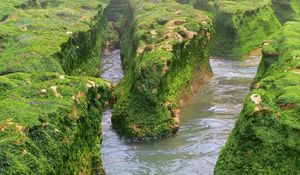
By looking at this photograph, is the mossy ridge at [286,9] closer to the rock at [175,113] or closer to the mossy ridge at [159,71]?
the mossy ridge at [159,71]

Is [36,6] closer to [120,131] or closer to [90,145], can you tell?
[120,131]

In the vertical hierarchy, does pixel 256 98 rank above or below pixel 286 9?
above

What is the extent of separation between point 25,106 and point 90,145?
2.17m

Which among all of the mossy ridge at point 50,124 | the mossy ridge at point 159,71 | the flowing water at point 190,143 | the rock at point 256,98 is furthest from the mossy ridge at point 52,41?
the rock at point 256,98

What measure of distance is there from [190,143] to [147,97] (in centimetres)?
195

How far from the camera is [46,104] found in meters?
9.88

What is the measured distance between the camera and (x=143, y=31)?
19078mm

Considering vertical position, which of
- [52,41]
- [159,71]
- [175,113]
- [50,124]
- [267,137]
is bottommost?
[175,113]

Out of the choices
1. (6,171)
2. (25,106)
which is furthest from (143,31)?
(6,171)

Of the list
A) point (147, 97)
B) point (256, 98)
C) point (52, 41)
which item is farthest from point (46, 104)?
point (52, 41)

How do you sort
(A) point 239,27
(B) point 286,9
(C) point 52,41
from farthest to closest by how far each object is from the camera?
(B) point 286,9, (A) point 239,27, (C) point 52,41

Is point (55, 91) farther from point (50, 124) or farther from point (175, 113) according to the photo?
point (175, 113)

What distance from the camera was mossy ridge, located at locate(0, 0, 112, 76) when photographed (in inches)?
551

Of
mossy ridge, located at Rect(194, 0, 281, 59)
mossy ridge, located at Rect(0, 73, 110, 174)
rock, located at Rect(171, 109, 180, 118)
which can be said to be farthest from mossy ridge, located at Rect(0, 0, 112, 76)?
mossy ridge, located at Rect(194, 0, 281, 59)
